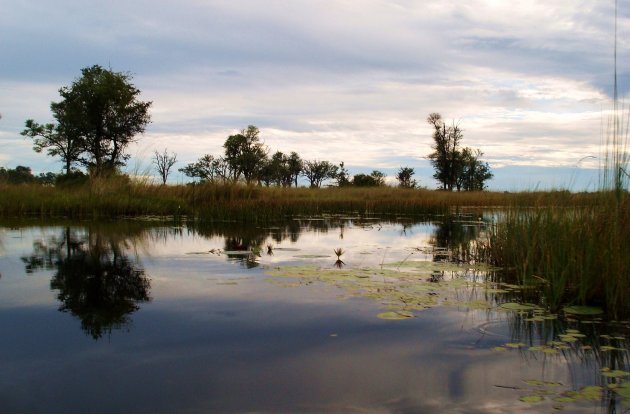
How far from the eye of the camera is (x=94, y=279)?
6.60 m

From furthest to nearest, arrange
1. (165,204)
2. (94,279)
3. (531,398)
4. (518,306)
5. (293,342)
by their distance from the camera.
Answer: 1. (165,204)
2. (94,279)
3. (518,306)
4. (293,342)
5. (531,398)

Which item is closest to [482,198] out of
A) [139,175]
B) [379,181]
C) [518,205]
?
[379,181]

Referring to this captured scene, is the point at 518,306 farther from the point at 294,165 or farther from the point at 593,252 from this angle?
the point at 294,165

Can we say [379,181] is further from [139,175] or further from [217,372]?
[217,372]

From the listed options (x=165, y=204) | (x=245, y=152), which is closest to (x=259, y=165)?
(x=245, y=152)

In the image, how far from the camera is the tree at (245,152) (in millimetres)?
60031

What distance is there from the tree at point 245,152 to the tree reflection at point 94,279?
1945 inches

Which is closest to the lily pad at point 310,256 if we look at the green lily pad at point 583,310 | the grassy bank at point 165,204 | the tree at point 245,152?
the green lily pad at point 583,310

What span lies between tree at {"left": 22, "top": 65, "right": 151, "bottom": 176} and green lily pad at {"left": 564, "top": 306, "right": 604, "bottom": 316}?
117ft

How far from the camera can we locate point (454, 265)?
7973mm

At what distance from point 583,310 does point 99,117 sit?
37.9m

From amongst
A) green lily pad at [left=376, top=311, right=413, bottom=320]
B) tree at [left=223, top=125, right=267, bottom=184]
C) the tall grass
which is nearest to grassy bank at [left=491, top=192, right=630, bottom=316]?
the tall grass

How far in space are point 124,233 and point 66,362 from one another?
9431 mm

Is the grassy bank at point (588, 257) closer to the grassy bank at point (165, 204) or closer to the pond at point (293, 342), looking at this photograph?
the pond at point (293, 342)
